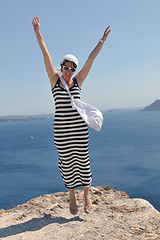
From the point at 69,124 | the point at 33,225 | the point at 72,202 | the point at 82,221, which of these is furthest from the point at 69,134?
the point at 33,225

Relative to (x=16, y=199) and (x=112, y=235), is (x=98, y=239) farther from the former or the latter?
(x=16, y=199)

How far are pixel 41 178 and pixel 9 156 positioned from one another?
26679mm

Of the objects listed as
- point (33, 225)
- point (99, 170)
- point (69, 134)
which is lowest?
point (99, 170)

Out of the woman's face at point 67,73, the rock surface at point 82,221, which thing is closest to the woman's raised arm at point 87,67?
the woman's face at point 67,73

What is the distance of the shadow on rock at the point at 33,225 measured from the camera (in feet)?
11.5

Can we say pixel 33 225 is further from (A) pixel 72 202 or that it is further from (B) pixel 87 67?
(B) pixel 87 67

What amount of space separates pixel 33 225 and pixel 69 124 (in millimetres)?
1883

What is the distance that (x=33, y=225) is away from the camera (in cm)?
375

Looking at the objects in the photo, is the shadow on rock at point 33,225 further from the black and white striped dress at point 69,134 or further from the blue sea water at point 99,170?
the blue sea water at point 99,170

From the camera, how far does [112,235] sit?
331 centimetres

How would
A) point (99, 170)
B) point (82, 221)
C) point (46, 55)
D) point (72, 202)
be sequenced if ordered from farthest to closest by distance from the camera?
point (99, 170), point (72, 202), point (82, 221), point (46, 55)

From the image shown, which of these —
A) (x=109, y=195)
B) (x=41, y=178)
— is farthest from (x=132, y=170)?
(x=109, y=195)

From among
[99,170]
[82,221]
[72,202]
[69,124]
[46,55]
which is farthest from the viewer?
[99,170]

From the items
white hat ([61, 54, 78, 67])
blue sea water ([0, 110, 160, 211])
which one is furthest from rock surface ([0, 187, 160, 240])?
blue sea water ([0, 110, 160, 211])
